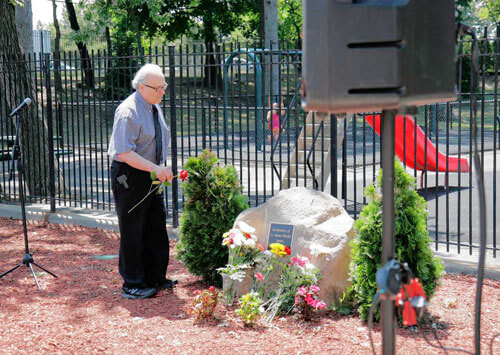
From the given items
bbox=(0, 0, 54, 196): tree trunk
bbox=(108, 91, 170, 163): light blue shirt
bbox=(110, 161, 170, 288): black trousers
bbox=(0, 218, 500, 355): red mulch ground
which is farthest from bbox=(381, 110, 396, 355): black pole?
bbox=(0, 0, 54, 196): tree trunk

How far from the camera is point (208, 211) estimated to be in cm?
589

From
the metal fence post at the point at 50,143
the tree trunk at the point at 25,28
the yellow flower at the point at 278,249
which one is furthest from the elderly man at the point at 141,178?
the tree trunk at the point at 25,28

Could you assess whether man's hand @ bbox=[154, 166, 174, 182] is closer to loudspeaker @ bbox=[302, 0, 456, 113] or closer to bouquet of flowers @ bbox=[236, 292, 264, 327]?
bouquet of flowers @ bbox=[236, 292, 264, 327]

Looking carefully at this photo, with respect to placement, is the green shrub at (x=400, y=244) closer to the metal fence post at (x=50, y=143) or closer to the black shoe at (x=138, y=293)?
the black shoe at (x=138, y=293)

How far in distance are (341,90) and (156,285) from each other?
4.01m

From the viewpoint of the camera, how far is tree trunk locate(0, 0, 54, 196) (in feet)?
32.9

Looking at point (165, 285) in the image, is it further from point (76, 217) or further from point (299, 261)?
point (76, 217)

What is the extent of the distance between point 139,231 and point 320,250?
159 centimetres

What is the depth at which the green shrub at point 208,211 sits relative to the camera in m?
5.84

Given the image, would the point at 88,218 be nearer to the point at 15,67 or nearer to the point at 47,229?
the point at 47,229

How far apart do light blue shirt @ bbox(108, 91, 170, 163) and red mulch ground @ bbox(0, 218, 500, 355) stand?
125cm

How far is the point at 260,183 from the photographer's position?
12414 mm

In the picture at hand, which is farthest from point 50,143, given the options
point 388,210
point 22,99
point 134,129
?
point 388,210

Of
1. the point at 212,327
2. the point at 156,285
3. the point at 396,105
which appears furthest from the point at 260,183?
the point at 396,105
